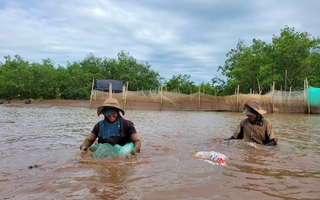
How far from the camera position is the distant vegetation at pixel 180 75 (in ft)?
71.1

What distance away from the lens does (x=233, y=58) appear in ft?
97.3

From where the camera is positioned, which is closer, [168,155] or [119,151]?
[119,151]

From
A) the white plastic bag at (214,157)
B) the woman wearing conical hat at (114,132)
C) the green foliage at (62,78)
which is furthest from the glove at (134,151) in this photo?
the green foliage at (62,78)

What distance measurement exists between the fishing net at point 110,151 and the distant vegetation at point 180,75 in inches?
633

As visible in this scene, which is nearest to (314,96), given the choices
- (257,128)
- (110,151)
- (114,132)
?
(257,128)

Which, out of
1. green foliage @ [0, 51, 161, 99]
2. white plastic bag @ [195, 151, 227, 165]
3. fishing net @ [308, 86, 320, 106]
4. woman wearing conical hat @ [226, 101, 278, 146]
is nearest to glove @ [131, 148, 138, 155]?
white plastic bag @ [195, 151, 227, 165]

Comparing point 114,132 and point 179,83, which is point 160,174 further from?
point 179,83

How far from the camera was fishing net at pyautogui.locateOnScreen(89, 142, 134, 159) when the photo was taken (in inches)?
157

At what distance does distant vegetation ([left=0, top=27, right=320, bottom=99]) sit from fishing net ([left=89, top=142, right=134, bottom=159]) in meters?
16.1

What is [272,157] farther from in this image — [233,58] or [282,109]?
[233,58]

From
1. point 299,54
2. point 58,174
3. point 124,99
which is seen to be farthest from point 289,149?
point 299,54

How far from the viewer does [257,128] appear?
5230mm

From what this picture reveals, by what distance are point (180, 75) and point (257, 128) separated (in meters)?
24.3

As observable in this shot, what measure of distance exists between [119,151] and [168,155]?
864 millimetres
